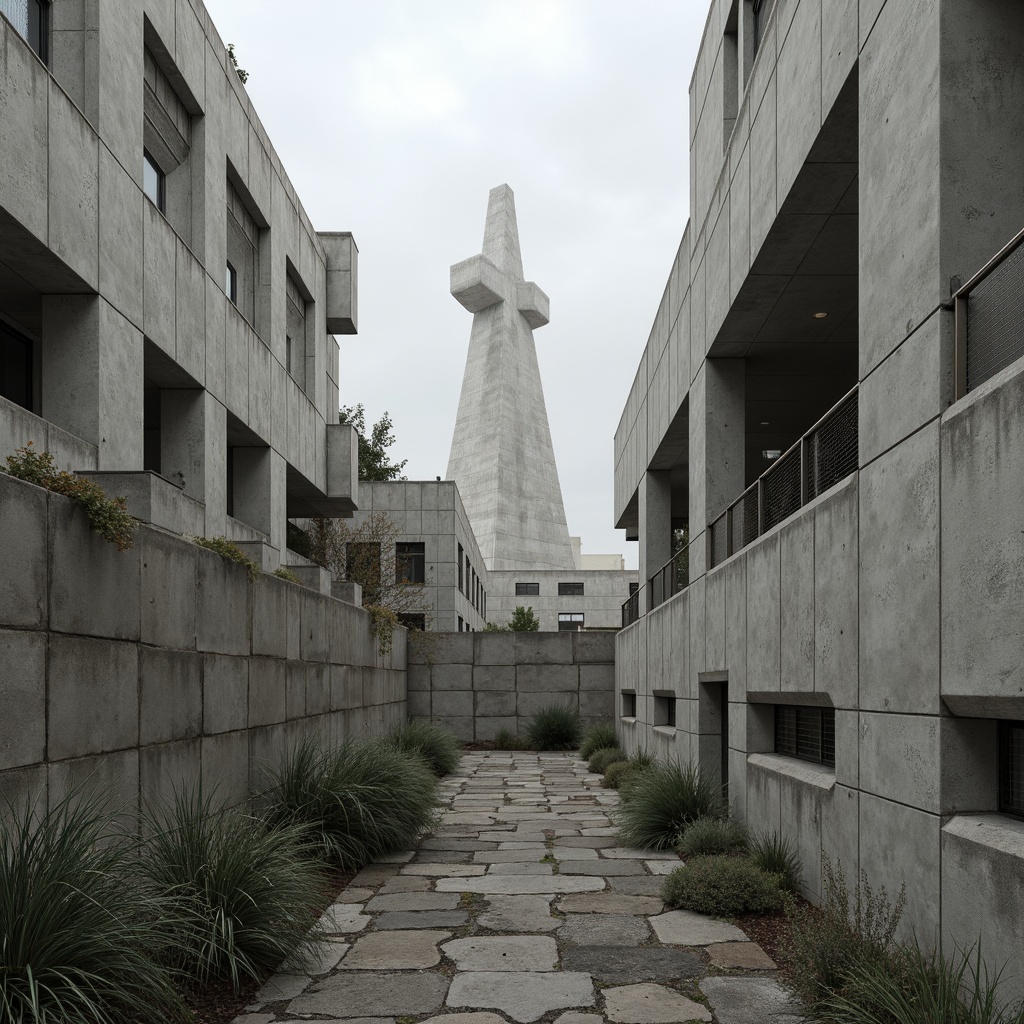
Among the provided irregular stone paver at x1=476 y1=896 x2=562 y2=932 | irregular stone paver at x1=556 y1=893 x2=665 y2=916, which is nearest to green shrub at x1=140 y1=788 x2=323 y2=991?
irregular stone paver at x1=476 y1=896 x2=562 y2=932

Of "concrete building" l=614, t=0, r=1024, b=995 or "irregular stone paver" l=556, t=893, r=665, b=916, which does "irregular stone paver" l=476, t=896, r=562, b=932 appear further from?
"concrete building" l=614, t=0, r=1024, b=995

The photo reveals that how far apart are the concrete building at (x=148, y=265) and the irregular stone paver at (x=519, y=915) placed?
13.3 ft

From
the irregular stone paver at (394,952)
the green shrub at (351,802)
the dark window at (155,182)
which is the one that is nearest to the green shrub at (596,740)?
the green shrub at (351,802)

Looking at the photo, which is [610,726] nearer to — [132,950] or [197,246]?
[197,246]

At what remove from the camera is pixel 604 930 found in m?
7.48

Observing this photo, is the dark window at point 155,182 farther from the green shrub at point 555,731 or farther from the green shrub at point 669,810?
the green shrub at point 555,731

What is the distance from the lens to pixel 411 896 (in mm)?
8617

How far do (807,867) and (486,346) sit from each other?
55309mm

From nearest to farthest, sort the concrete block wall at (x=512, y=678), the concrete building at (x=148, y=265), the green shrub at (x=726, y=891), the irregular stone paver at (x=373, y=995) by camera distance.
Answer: the irregular stone paver at (x=373, y=995) → the green shrub at (x=726, y=891) → the concrete building at (x=148, y=265) → the concrete block wall at (x=512, y=678)

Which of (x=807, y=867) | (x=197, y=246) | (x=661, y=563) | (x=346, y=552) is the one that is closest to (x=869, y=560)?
(x=807, y=867)

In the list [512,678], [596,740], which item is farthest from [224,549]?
[512,678]

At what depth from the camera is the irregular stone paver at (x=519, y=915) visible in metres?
7.58

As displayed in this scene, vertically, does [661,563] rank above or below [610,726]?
above

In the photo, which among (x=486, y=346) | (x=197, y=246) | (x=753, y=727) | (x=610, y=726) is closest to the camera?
(x=753, y=727)
